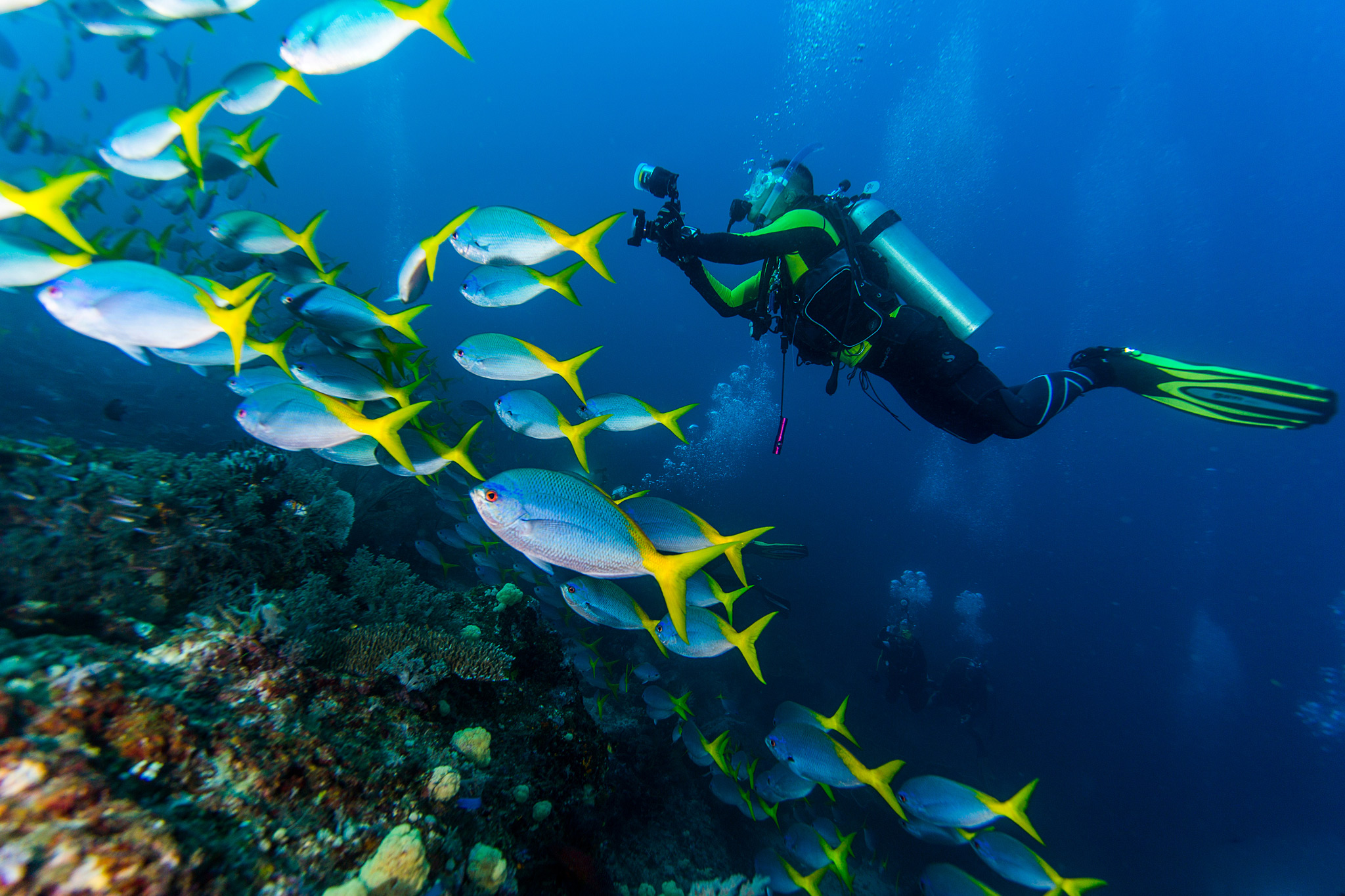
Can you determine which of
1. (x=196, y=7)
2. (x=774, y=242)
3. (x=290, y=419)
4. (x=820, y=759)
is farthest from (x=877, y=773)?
(x=196, y=7)

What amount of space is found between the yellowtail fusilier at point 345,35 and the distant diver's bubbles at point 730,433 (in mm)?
13201

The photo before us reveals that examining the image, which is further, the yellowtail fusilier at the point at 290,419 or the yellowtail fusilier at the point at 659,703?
the yellowtail fusilier at the point at 659,703

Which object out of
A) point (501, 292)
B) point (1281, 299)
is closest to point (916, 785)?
point (501, 292)

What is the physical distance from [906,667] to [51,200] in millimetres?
13499

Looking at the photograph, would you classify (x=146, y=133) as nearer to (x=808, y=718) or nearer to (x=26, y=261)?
(x=26, y=261)

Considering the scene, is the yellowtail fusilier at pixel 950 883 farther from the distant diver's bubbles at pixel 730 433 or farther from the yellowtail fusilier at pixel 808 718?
the distant diver's bubbles at pixel 730 433

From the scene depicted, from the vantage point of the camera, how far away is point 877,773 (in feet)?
11.5

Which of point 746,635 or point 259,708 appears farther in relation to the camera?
point 746,635

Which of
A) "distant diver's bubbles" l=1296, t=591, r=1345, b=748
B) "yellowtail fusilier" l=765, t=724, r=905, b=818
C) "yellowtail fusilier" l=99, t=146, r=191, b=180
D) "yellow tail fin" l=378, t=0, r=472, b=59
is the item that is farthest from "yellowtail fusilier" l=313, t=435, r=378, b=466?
"distant diver's bubbles" l=1296, t=591, r=1345, b=748

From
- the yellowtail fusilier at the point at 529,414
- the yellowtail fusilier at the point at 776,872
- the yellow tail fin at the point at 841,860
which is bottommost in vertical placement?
the yellowtail fusilier at the point at 776,872

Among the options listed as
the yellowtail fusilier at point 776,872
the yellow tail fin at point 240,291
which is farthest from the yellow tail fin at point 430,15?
the yellowtail fusilier at point 776,872

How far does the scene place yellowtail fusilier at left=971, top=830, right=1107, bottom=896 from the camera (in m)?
4.35

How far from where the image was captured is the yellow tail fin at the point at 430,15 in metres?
2.33

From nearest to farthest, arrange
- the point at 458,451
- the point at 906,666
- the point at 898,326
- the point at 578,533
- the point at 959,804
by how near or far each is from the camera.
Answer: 1. the point at 578,533
2. the point at 458,451
3. the point at 959,804
4. the point at 898,326
5. the point at 906,666
